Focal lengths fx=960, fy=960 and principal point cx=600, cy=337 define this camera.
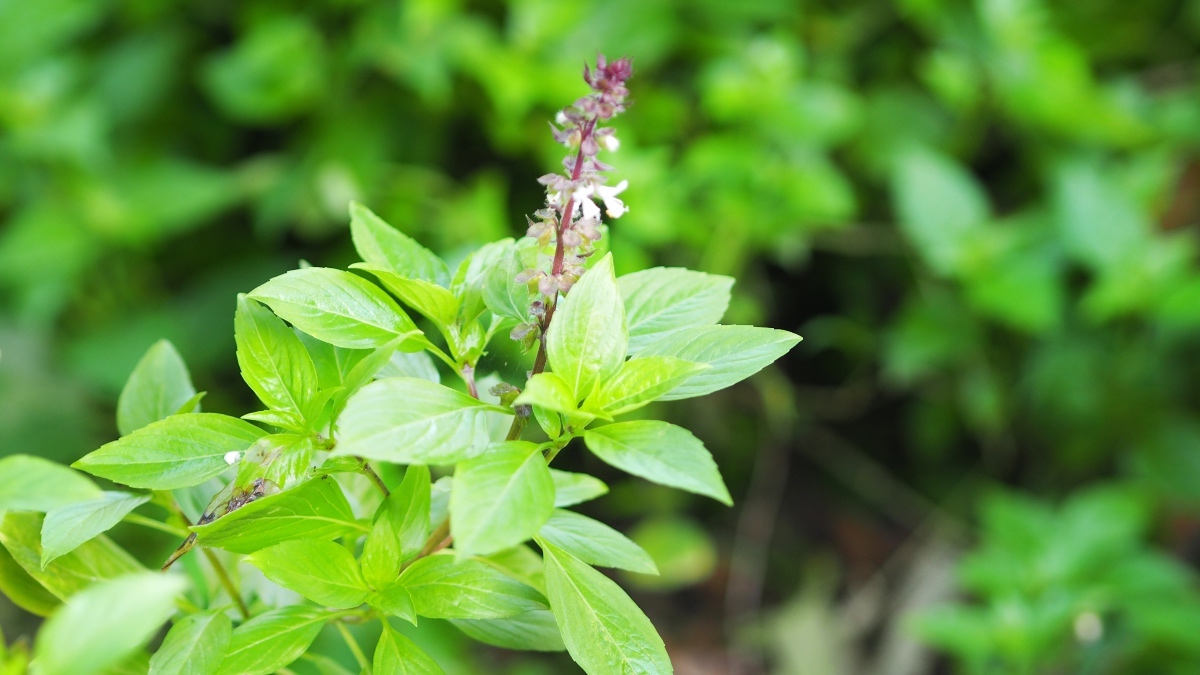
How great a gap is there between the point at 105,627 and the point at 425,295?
174 millimetres

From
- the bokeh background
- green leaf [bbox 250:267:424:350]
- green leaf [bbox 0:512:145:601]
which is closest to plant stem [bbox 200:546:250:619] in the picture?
green leaf [bbox 0:512:145:601]

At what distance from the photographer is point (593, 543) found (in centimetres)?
→ 42

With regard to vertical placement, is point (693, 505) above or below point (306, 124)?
below

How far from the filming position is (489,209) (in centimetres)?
124

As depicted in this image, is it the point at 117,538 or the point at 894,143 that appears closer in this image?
the point at 117,538

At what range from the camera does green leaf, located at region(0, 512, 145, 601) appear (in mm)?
411

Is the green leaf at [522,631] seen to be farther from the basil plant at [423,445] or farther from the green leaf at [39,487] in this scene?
the green leaf at [39,487]

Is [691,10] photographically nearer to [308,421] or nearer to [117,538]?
[117,538]

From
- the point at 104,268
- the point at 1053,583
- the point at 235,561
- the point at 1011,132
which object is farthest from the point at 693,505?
the point at 235,561

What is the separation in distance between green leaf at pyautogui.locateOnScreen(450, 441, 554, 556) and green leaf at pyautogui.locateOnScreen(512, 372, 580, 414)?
2cm

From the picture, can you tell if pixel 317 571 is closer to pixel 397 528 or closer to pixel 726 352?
pixel 397 528

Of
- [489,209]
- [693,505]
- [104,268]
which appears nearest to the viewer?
[489,209]

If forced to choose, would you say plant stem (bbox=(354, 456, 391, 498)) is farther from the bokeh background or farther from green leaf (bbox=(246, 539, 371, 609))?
the bokeh background

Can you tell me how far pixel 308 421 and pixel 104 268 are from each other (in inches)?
51.3
